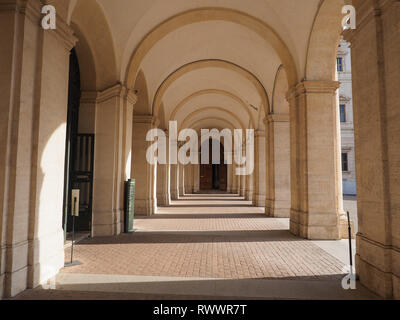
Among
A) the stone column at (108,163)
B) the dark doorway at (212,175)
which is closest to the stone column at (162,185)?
the stone column at (108,163)

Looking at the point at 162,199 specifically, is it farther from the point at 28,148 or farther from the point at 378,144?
the point at 378,144

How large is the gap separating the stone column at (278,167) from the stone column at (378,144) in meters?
7.80

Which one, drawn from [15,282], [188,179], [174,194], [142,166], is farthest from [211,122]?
[15,282]

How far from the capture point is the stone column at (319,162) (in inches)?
325

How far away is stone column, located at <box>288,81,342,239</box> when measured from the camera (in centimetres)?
827

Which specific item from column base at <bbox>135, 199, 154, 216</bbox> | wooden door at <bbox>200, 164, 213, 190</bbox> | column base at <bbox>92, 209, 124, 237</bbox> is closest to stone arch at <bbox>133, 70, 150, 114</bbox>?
column base at <bbox>135, 199, 154, 216</bbox>

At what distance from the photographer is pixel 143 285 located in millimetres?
4605

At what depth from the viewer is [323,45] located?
27.7 feet

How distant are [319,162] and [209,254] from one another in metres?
4.37

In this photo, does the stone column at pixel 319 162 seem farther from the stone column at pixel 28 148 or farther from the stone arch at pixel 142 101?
the stone arch at pixel 142 101

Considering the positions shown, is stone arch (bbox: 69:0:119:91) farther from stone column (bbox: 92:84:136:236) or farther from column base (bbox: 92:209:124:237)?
column base (bbox: 92:209:124:237)

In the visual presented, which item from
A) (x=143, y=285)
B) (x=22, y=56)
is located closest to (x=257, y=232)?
(x=143, y=285)
